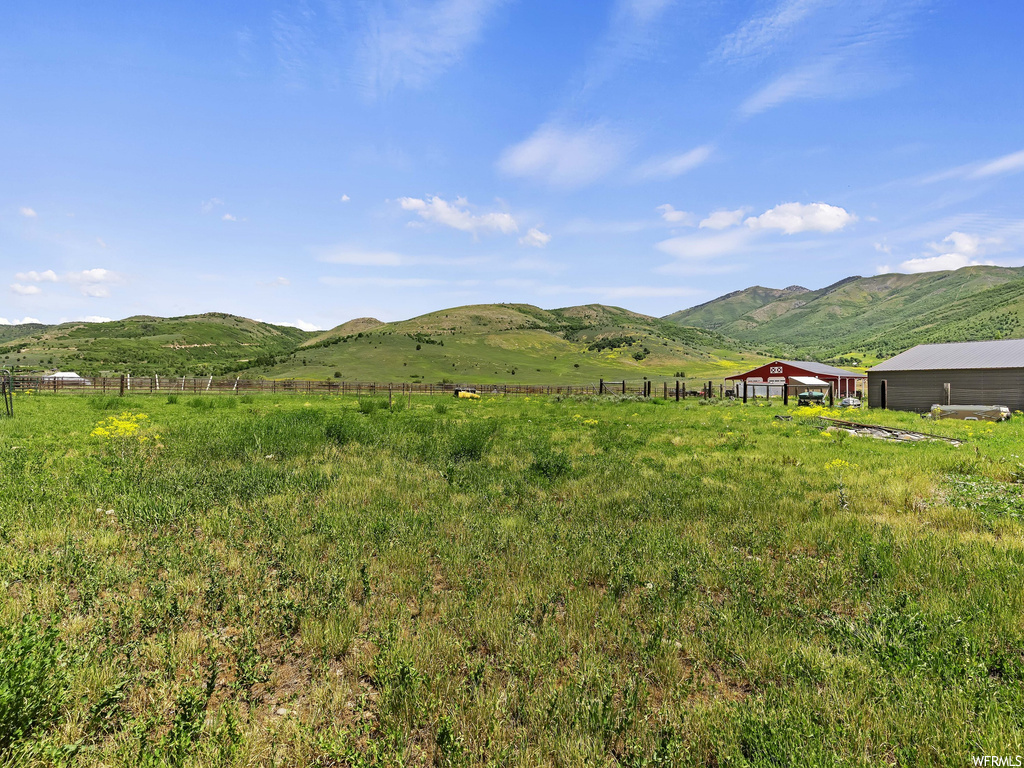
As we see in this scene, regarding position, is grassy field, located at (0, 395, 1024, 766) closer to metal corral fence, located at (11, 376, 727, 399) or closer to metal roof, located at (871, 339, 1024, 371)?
metal roof, located at (871, 339, 1024, 371)

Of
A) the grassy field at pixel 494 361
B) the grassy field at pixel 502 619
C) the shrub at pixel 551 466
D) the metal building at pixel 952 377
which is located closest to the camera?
the grassy field at pixel 502 619

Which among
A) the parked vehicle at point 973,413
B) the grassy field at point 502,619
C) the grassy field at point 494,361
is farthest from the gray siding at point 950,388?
the grassy field at point 494,361

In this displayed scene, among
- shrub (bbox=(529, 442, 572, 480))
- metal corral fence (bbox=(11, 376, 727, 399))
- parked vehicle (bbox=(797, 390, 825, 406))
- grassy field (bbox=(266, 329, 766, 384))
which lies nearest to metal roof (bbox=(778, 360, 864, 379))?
metal corral fence (bbox=(11, 376, 727, 399))

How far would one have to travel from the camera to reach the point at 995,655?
4.01 m

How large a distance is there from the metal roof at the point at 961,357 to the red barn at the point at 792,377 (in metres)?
18.1

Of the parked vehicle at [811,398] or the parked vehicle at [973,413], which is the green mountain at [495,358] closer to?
the parked vehicle at [811,398]

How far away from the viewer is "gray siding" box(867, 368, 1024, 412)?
28750 mm

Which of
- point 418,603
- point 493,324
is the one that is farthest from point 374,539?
point 493,324

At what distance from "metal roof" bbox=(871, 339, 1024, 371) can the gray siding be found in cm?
42

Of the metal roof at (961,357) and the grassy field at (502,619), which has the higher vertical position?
the metal roof at (961,357)

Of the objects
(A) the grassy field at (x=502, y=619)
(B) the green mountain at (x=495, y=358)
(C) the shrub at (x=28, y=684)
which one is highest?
(B) the green mountain at (x=495, y=358)

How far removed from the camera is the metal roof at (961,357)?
97.6 feet

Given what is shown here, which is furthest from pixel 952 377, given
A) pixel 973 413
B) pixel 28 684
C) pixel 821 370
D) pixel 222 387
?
pixel 222 387

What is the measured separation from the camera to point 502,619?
4629 mm
